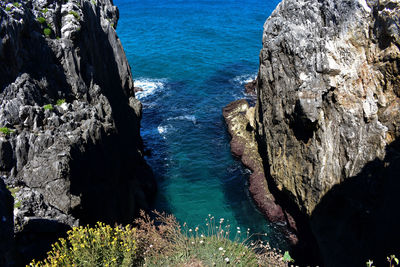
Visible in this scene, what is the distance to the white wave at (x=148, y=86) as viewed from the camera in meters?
47.8

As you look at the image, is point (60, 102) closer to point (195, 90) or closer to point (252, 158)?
point (252, 158)

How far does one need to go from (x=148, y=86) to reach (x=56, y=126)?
34.5 meters

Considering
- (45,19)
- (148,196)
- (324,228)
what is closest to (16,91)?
(45,19)

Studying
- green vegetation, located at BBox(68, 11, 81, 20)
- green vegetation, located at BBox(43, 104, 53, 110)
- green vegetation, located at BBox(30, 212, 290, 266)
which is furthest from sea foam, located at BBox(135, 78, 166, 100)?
green vegetation, located at BBox(30, 212, 290, 266)

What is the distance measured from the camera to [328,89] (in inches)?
773

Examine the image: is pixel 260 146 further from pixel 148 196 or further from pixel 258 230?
pixel 148 196

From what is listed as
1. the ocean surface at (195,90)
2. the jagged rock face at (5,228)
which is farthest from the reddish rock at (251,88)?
the jagged rock face at (5,228)

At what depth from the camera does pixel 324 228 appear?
1970 cm

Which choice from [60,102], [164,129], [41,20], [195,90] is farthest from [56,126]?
[195,90]

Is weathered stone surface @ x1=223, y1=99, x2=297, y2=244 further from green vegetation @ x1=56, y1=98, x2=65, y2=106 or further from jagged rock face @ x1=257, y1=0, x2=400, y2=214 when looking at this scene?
green vegetation @ x1=56, y1=98, x2=65, y2=106

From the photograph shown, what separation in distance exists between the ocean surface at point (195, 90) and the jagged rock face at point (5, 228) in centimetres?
1680

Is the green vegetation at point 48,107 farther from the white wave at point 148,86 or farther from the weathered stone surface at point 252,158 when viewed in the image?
the white wave at point 148,86

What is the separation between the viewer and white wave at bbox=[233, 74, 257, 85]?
50544 millimetres

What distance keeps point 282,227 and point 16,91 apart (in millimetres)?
20299
